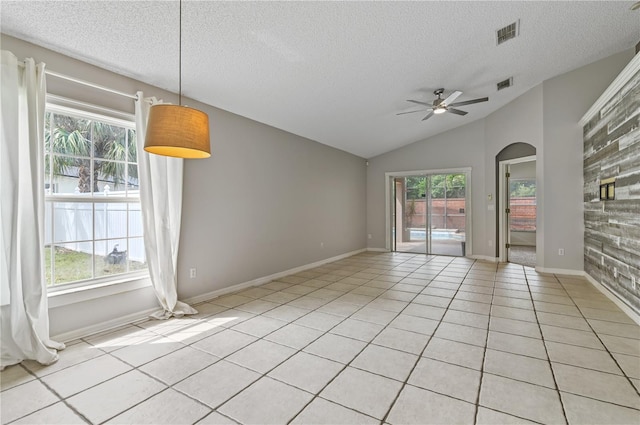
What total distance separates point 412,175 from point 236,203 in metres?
4.91

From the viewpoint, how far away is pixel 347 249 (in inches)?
280

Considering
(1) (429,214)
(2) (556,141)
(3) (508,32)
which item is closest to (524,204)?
(1) (429,214)

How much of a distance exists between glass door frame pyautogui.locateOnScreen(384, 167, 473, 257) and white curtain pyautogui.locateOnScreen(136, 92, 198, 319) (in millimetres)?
5519

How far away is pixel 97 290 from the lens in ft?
9.18

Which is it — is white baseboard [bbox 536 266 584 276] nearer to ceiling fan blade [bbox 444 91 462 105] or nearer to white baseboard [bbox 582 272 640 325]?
white baseboard [bbox 582 272 640 325]

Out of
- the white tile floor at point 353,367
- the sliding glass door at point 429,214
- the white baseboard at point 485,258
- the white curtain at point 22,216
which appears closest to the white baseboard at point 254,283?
the white tile floor at point 353,367

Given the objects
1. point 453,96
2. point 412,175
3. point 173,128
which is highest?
point 453,96

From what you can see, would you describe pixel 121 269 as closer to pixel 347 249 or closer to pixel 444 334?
pixel 444 334

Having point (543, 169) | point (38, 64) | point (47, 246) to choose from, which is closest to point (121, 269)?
point (47, 246)

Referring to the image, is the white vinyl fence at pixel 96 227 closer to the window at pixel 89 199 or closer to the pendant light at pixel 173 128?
the window at pixel 89 199

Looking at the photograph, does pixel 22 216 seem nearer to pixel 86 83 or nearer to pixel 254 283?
pixel 86 83

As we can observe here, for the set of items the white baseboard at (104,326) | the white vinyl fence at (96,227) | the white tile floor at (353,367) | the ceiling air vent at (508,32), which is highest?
the ceiling air vent at (508,32)

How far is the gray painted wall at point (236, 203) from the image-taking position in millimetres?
2773

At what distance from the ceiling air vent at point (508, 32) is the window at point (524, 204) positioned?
6.08m
